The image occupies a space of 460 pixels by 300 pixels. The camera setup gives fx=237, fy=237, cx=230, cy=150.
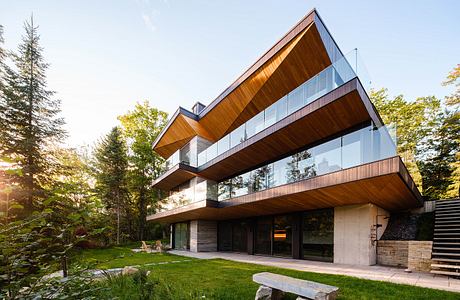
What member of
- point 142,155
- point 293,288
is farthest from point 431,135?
point 142,155

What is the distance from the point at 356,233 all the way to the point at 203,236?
37.5ft

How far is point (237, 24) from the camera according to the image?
14.6m

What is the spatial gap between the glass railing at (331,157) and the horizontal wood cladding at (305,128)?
1239 mm

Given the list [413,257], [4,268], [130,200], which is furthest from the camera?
[130,200]

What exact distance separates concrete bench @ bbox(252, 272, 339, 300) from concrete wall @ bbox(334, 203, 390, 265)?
20.6ft

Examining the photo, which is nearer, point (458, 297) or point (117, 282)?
point (458, 297)

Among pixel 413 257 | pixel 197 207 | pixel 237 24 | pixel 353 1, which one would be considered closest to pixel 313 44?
pixel 353 1

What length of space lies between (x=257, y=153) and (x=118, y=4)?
9737 mm

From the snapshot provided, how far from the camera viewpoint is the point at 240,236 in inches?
671

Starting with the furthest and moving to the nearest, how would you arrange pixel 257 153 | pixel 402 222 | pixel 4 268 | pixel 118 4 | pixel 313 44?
pixel 257 153, pixel 402 222, pixel 313 44, pixel 118 4, pixel 4 268

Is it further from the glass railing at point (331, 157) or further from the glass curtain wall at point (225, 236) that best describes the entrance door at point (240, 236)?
the glass railing at point (331, 157)

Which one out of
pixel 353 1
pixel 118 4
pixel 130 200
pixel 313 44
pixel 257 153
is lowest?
pixel 130 200

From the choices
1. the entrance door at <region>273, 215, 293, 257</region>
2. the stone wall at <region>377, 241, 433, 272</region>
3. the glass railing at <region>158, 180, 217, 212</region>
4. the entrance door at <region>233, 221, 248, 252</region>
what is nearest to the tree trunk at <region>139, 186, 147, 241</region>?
the glass railing at <region>158, 180, 217, 212</region>

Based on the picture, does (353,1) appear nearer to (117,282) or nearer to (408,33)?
(408,33)
